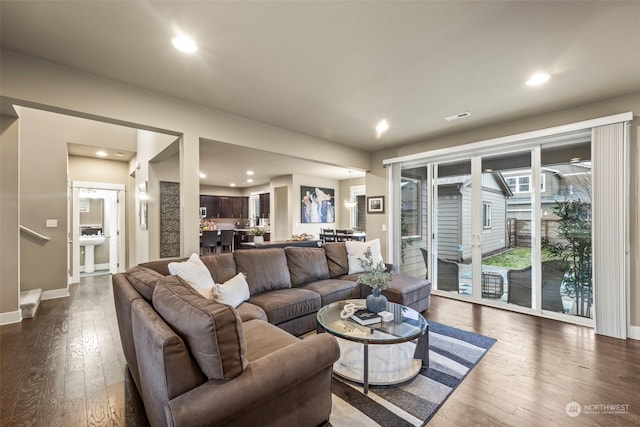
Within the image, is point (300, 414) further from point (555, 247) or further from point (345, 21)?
point (555, 247)

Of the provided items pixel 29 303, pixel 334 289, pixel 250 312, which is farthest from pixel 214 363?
pixel 29 303

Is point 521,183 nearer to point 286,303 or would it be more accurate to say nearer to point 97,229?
point 286,303

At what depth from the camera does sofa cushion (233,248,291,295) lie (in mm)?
3170

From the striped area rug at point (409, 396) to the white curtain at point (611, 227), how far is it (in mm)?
1692

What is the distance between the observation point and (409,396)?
2.01 meters

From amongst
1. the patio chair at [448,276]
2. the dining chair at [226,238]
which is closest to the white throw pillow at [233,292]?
the patio chair at [448,276]

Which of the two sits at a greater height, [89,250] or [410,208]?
[410,208]

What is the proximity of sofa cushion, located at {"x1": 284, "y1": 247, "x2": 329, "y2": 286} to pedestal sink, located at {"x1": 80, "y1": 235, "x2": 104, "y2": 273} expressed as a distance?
6.03 meters

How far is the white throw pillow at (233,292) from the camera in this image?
8.24ft

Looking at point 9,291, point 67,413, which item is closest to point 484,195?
point 67,413

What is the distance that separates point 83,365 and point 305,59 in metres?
3.37

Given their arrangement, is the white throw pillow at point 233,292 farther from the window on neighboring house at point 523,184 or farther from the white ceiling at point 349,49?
the window on neighboring house at point 523,184

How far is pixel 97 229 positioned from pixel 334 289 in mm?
7436

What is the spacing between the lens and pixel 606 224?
3.13 m
